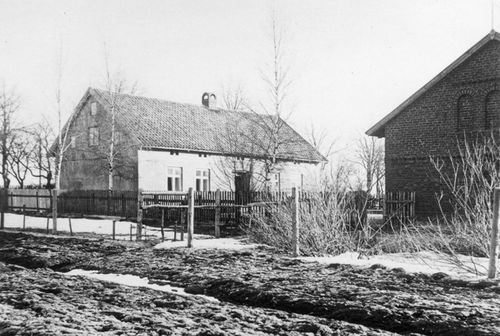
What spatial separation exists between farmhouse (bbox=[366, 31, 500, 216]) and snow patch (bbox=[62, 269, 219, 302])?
11570 millimetres

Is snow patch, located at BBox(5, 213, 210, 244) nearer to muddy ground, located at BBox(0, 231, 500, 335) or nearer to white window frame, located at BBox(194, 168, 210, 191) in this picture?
muddy ground, located at BBox(0, 231, 500, 335)

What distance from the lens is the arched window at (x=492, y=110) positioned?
17469 mm

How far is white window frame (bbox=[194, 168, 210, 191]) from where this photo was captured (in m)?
31.9

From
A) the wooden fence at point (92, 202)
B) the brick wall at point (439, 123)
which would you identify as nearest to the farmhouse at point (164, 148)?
the wooden fence at point (92, 202)

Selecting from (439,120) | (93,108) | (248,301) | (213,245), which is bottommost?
(248,301)

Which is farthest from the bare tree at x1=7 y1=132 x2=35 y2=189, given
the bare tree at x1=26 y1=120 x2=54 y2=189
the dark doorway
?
the dark doorway

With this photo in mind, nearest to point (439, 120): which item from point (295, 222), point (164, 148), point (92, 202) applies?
point (295, 222)

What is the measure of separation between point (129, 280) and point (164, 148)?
2141 cm

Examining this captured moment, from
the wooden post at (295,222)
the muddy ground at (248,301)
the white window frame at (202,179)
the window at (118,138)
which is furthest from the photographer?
the white window frame at (202,179)

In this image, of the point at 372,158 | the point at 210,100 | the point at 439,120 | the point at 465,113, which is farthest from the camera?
the point at 372,158

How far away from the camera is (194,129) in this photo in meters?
33.8

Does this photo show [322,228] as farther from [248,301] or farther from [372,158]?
[372,158]

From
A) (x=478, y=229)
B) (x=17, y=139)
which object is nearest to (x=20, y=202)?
(x=17, y=139)

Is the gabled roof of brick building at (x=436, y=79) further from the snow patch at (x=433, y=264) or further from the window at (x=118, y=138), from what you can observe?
the window at (x=118, y=138)
